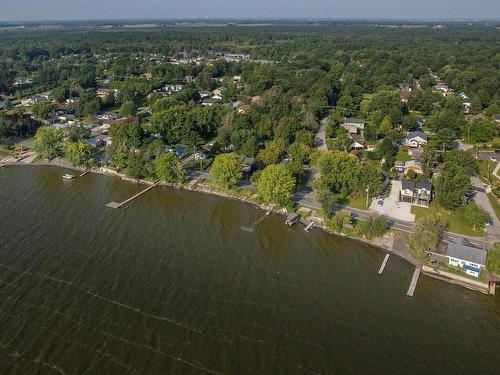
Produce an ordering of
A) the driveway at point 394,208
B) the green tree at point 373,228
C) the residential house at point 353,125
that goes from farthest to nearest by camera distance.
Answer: the residential house at point 353,125 < the driveway at point 394,208 < the green tree at point 373,228

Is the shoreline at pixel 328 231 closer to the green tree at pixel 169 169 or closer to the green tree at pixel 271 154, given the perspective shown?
the green tree at pixel 169 169

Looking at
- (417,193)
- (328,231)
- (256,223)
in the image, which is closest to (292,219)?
(256,223)

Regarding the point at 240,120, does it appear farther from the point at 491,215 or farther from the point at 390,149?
the point at 491,215

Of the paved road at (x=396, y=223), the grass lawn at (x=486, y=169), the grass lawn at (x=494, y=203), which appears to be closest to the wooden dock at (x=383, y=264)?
the paved road at (x=396, y=223)

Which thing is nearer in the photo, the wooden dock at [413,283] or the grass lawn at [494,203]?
the wooden dock at [413,283]

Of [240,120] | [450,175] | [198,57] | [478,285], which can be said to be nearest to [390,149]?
[450,175]

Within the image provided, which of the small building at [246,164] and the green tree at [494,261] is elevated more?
the green tree at [494,261]

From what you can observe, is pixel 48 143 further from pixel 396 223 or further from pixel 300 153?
pixel 396 223
